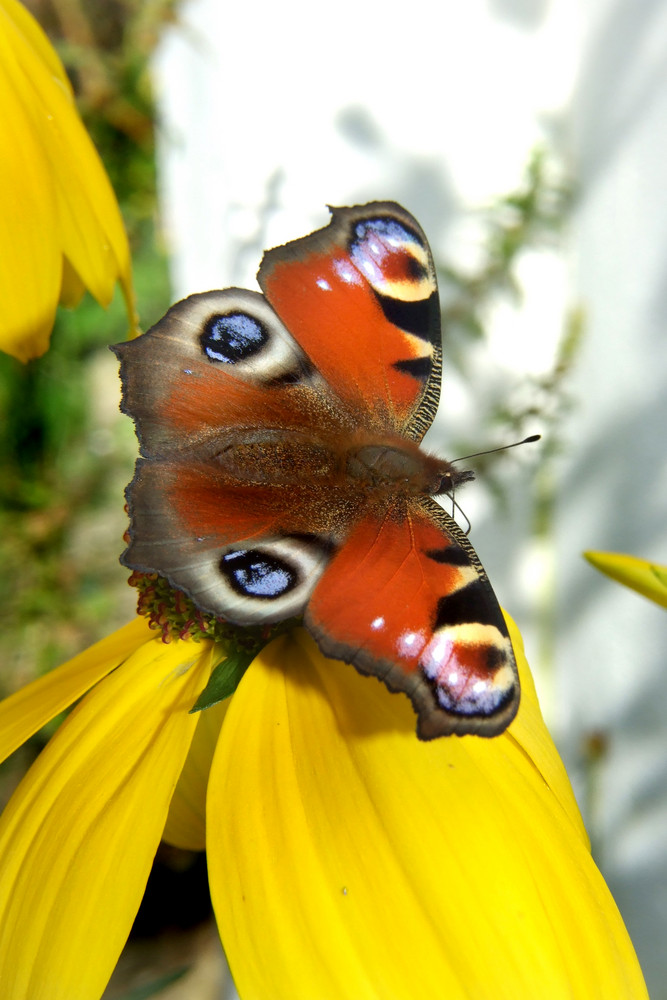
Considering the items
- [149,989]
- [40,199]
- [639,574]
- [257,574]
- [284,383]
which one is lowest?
[149,989]

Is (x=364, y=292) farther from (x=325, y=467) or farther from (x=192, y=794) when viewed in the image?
(x=192, y=794)

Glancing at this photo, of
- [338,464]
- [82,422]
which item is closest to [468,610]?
[338,464]

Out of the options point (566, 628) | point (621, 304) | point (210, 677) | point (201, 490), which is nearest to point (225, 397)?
point (201, 490)

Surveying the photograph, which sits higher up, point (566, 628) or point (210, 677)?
point (210, 677)

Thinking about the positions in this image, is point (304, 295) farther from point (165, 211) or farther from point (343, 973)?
point (165, 211)

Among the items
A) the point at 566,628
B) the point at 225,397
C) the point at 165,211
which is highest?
the point at 165,211

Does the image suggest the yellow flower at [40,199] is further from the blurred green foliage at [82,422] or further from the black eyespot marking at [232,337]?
the blurred green foliage at [82,422]

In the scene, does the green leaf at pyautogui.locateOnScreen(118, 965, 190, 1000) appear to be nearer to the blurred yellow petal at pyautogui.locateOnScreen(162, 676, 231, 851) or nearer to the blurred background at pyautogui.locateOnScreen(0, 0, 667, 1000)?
the blurred yellow petal at pyautogui.locateOnScreen(162, 676, 231, 851)
